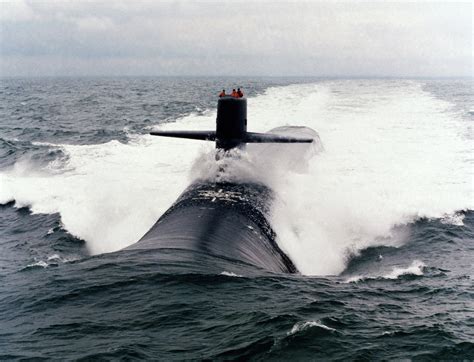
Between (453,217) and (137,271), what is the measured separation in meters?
10.5

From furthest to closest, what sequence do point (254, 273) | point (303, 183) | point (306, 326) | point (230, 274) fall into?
point (303, 183) → point (254, 273) → point (230, 274) → point (306, 326)

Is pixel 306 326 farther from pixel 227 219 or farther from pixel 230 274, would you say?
pixel 227 219

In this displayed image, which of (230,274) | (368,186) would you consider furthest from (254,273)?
(368,186)

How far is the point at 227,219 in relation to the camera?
477 inches

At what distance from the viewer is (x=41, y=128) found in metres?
34.8

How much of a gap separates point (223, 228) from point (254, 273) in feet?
7.30

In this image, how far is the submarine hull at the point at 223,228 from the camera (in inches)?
418

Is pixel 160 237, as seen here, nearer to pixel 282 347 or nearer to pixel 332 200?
pixel 282 347

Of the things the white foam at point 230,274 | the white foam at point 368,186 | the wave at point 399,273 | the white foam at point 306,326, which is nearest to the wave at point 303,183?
the white foam at point 368,186

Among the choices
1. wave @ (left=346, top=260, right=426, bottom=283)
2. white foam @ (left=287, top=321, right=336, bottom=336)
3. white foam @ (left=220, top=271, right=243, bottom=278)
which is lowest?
wave @ (left=346, top=260, right=426, bottom=283)

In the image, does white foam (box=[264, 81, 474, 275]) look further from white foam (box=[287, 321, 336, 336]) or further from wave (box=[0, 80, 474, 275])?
white foam (box=[287, 321, 336, 336])

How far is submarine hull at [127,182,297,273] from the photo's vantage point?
10.6 m

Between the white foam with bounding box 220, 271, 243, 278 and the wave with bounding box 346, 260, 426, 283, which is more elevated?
the white foam with bounding box 220, 271, 243, 278

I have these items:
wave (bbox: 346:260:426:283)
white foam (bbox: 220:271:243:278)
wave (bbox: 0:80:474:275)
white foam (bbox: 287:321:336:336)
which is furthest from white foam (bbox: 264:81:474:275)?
white foam (bbox: 287:321:336:336)
